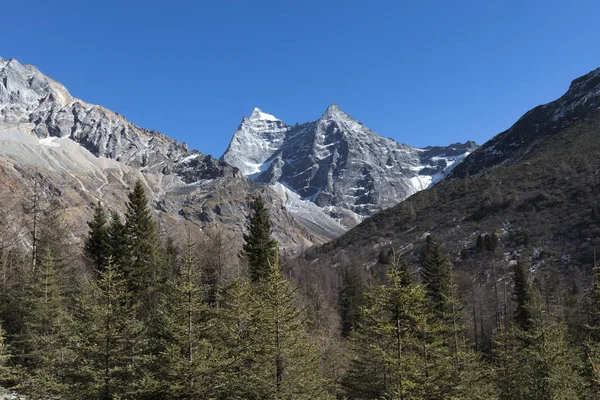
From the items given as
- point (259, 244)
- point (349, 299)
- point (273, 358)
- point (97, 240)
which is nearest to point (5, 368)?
point (273, 358)

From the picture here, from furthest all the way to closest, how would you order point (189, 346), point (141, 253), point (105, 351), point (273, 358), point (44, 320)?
1. point (141, 253)
2. point (44, 320)
3. point (273, 358)
4. point (189, 346)
5. point (105, 351)

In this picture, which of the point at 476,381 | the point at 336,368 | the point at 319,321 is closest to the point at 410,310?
the point at 476,381

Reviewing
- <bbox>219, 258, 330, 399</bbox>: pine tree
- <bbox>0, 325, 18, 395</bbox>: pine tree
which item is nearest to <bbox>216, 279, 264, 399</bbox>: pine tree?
<bbox>219, 258, 330, 399</bbox>: pine tree

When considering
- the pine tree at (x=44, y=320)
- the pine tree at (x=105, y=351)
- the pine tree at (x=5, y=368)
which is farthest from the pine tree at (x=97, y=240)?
the pine tree at (x=105, y=351)

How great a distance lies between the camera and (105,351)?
63.2 ft

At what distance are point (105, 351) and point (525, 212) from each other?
108979 mm

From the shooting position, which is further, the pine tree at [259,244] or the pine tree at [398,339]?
the pine tree at [259,244]

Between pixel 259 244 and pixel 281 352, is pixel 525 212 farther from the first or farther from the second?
pixel 281 352

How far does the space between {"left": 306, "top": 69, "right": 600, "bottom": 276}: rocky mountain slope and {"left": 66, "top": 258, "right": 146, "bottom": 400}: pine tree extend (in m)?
77.9

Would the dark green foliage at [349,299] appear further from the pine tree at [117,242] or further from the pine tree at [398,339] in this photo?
the pine tree at [398,339]

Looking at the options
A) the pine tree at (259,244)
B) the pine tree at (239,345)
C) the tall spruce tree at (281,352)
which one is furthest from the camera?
the pine tree at (259,244)

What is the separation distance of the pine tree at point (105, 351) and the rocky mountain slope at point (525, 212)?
256 feet

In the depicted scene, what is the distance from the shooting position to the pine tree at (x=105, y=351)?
18.7 meters

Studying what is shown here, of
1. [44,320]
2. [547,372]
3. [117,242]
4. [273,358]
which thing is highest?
[117,242]
